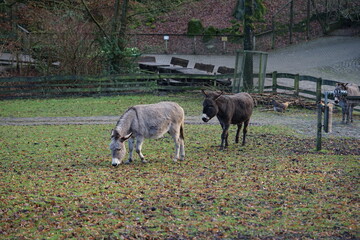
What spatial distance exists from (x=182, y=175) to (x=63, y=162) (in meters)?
3.32

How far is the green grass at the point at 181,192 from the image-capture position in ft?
28.0

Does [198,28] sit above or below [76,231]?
above

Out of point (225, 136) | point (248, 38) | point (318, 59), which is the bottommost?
point (225, 136)

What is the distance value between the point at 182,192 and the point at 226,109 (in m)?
5.27

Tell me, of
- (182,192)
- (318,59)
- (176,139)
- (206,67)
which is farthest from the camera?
(318,59)

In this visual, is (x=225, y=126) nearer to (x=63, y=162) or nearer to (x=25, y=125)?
(x=63, y=162)

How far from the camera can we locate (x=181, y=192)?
1057 centimetres

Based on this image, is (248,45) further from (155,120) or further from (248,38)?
(155,120)

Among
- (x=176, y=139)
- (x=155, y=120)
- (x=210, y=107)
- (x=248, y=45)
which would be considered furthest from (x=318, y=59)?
(x=155, y=120)

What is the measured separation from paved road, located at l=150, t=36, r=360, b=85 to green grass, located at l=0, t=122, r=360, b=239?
20189mm

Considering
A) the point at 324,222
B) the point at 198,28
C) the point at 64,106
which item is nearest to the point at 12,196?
the point at 324,222

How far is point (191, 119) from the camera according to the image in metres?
21.2

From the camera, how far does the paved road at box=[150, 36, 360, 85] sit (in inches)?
1398

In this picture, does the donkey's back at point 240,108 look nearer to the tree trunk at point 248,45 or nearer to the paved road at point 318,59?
the tree trunk at point 248,45
